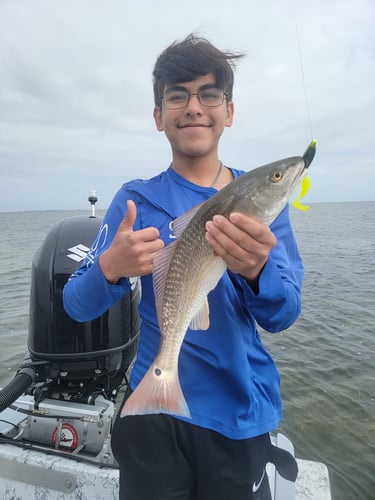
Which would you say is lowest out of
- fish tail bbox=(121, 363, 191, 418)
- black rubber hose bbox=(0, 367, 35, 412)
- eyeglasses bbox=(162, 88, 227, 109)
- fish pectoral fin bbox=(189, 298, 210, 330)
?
black rubber hose bbox=(0, 367, 35, 412)

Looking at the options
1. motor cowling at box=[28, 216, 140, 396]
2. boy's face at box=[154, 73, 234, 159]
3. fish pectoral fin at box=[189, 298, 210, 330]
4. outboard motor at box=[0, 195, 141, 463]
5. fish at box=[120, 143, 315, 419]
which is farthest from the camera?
motor cowling at box=[28, 216, 140, 396]

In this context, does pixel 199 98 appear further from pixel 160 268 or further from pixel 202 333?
pixel 202 333

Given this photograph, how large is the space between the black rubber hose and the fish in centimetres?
154

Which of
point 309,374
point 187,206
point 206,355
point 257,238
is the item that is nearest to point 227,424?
point 206,355

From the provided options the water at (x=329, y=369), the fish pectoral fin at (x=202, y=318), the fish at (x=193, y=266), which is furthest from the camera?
→ the water at (x=329, y=369)

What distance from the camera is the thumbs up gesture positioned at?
6.21 feet

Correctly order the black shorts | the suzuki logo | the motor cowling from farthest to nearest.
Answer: the suzuki logo < the motor cowling < the black shorts

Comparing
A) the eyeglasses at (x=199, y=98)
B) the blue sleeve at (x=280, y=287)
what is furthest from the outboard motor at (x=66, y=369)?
the eyeglasses at (x=199, y=98)

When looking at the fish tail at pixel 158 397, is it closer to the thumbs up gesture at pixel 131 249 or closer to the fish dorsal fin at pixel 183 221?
the thumbs up gesture at pixel 131 249

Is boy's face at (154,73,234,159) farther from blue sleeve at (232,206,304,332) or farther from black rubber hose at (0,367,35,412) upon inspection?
black rubber hose at (0,367,35,412)

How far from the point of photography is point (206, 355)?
2.17 m

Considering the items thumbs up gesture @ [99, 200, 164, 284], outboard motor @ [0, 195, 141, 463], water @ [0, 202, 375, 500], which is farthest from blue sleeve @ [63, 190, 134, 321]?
water @ [0, 202, 375, 500]

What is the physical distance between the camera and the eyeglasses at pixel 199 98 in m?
2.40

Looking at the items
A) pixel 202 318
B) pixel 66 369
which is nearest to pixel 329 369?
pixel 66 369
